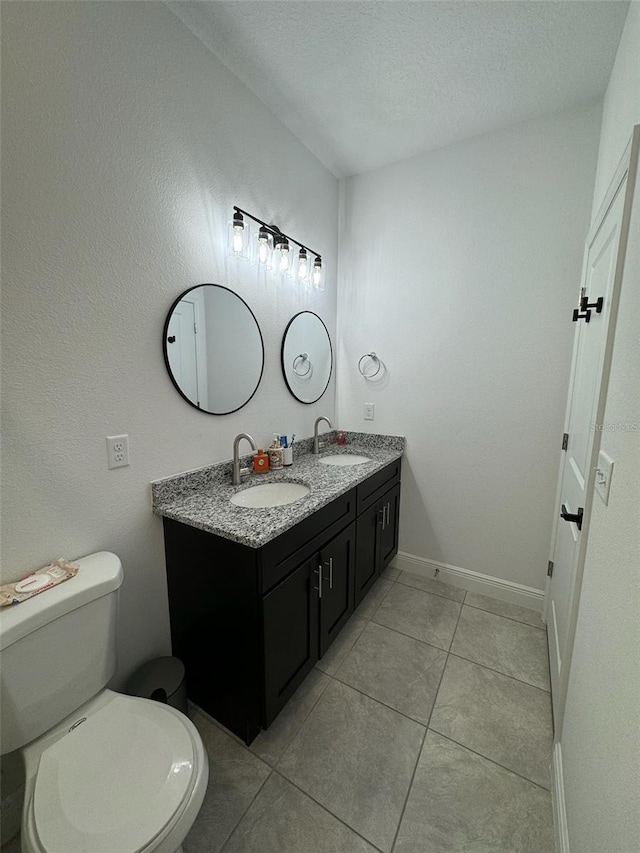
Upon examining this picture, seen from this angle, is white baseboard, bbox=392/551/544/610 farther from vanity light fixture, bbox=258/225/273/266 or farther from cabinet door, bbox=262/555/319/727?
vanity light fixture, bbox=258/225/273/266

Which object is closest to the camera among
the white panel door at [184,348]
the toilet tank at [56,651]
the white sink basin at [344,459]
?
the toilet tank at [56,651]

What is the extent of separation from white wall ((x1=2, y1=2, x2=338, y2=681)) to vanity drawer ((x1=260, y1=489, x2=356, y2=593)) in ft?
1.75

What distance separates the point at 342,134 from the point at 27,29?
1.49m

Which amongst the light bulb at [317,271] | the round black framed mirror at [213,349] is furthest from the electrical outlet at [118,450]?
the light bulb at [317,271]

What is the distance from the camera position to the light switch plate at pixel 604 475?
90cm

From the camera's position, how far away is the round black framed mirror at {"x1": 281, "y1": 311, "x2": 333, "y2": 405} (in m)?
2.04

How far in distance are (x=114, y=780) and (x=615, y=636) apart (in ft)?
3.95

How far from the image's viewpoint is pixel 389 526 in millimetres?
2246

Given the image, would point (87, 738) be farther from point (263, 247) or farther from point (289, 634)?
point (263, 247)

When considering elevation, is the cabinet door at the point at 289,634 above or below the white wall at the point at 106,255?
below

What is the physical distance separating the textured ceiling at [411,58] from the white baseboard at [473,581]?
2636mm

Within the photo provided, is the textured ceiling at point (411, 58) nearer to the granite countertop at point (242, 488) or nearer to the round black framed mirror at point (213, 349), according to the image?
the round black framed mirror at point (213, 349)

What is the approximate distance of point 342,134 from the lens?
1.93m

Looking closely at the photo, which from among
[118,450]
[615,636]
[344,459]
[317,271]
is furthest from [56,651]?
[317,271]
